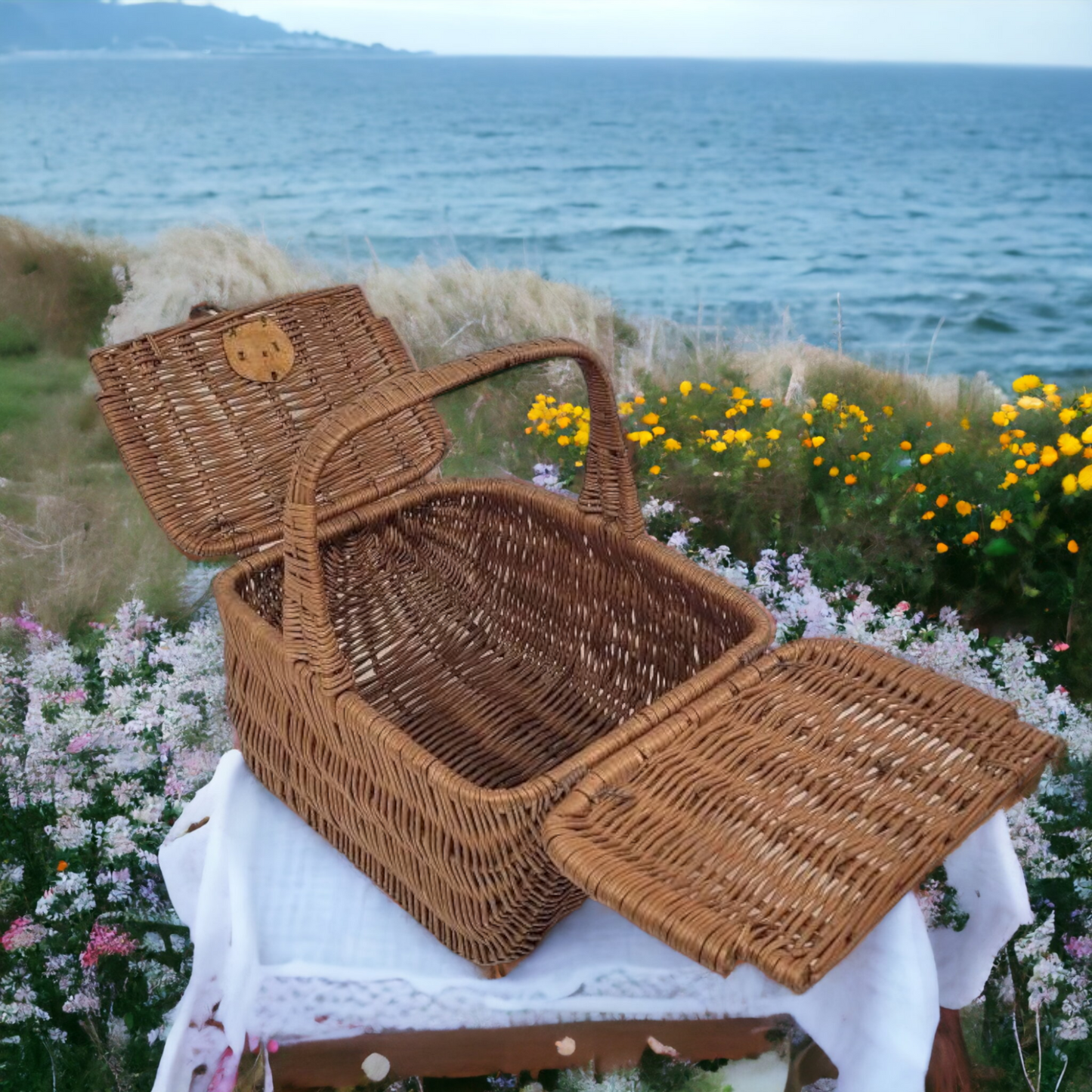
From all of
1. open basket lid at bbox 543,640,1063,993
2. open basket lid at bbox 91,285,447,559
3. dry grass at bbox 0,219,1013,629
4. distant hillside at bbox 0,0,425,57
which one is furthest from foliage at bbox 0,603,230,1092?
distant hillside at bbox 0,0,425,57

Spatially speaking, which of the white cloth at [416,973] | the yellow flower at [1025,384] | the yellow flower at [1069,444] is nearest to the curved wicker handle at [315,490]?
the white cloth at [416,973]

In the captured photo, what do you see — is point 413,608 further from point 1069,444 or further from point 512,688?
point 1069,444

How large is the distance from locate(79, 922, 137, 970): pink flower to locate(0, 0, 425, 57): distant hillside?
26831 mm

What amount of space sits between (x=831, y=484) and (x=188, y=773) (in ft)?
4.76

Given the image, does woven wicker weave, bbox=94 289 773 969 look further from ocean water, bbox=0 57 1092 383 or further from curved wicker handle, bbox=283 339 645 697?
ocean water, bbox=0 57 1092 383

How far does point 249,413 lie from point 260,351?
0.34ft

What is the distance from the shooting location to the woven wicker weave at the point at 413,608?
99 cm

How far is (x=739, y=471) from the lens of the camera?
7.01 feet

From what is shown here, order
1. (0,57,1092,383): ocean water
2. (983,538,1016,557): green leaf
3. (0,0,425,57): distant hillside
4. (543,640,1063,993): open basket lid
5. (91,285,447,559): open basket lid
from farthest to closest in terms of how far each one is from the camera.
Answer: (0,0,425,57): distant hillside → (0,57,1092,383): ocean water → (983,538,1016,557): green leaf → (91,285,447,559): open basket lid → (543,640,1063,993): open basket lid

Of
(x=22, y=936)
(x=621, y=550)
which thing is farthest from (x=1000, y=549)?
(x=22, y=936)

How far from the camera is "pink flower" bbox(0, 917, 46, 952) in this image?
1.40 meters

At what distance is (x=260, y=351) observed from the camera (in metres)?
1.55

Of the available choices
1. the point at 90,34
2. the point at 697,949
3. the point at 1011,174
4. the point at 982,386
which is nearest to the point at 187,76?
the point at 90,34

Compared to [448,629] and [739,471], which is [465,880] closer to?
[448,629]
